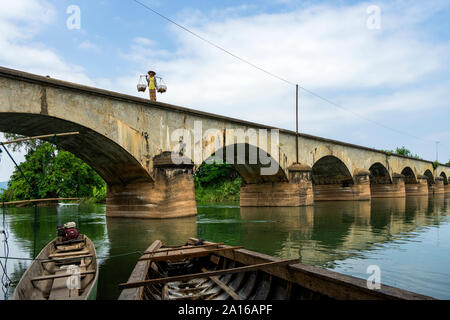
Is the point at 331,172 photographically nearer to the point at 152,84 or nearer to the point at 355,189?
the point at 355,189

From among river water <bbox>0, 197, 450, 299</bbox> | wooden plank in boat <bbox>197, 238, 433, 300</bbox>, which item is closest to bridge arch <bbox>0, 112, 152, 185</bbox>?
river water <bbox>0, 197, 450, 299</bbox>

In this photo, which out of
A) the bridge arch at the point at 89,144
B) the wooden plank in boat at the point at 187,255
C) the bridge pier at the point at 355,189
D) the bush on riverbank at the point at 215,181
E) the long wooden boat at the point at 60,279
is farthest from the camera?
the bush on riverbank at the point at 215,181

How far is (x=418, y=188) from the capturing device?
49.8 metres

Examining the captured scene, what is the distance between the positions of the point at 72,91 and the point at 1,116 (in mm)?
2534

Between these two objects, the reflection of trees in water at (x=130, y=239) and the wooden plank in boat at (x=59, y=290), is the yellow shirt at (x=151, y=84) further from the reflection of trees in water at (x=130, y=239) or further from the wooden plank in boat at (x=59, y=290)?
the wooden plank in boat at (x=59, y=290)

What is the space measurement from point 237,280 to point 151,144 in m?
11.5

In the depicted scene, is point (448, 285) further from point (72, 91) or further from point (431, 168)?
point (431, 168)

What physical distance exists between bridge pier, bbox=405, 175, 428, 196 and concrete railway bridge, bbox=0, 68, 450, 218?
2948 centimetres

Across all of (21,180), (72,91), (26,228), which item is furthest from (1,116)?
(21,180)

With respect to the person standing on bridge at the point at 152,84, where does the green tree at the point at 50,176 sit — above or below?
below

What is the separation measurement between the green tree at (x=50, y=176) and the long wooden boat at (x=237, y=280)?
31.4 m

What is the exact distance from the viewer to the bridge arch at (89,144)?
496 inches

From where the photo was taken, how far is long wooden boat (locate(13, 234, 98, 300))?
4434 mm

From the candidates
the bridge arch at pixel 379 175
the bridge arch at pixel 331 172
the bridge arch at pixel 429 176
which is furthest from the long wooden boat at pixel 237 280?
the bridge arch at pixel 429 176
